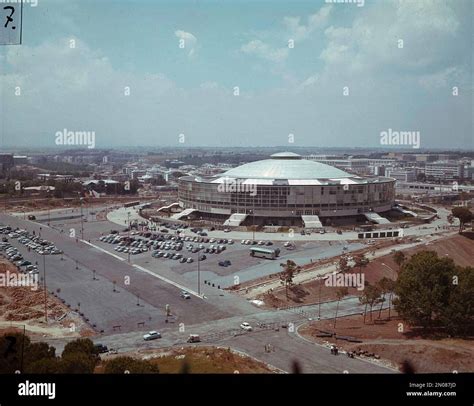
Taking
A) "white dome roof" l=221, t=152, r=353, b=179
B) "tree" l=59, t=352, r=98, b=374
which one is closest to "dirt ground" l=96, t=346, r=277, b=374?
"tree" l=59, t=352, r=98, b=374

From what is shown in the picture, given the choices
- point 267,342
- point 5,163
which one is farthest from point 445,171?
point 267,342

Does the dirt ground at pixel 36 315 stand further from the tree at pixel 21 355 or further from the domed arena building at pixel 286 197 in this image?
the domed arena building at pixel 286 197

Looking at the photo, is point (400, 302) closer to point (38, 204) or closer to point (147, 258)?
point (147, 258)

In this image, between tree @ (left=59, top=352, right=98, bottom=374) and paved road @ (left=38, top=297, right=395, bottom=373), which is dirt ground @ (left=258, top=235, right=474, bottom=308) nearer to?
paved road @ (left=38, top=297, right=395, bottom=373)

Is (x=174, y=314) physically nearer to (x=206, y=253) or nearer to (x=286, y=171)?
(x=206, y=253)

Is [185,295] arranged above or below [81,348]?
below
